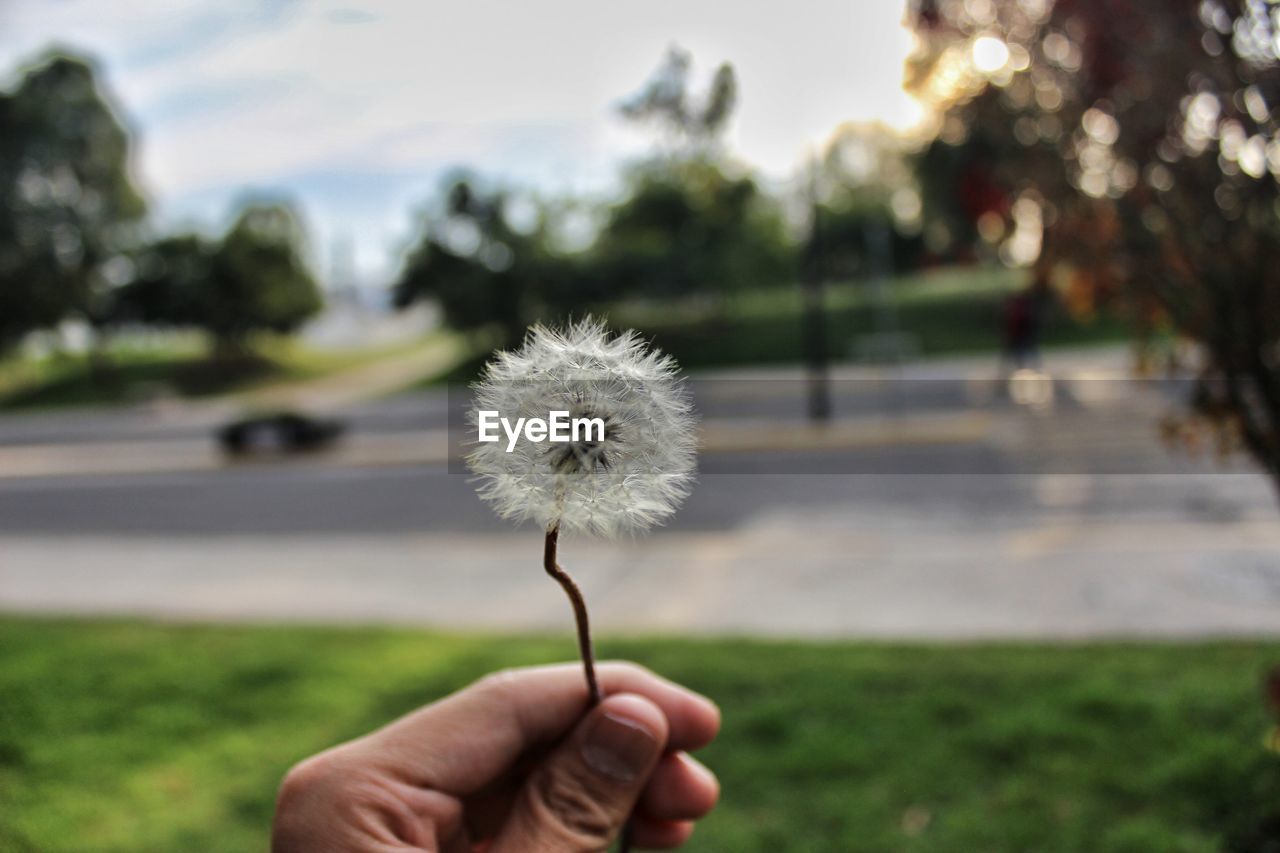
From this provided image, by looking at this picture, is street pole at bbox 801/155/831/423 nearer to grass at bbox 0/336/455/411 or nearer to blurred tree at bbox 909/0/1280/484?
blurred tree at bbox 909/0/1280/484

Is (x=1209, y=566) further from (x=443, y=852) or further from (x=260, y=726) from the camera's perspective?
(x=443, y=852)

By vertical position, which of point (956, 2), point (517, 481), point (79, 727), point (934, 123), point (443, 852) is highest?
point (956, 2)

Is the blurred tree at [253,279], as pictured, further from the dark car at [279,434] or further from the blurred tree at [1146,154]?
the blurred tree at [1146,154]

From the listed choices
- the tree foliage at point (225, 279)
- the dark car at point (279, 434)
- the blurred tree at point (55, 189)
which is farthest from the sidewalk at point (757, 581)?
the tree foliage at point (225, 279)

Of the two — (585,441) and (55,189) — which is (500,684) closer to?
(585,441)

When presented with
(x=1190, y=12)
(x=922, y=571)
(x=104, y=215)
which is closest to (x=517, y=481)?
(x=1190, y=12)

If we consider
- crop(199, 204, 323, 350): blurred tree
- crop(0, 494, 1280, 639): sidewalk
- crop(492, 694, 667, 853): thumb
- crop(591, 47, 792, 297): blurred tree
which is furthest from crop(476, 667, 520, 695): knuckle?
crop(199, 204, 323, 350): blurred tree
